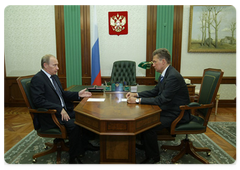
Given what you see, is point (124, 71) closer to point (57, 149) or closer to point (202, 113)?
point (202, 113)

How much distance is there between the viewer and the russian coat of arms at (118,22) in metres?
4.56

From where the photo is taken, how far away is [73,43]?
184 inches

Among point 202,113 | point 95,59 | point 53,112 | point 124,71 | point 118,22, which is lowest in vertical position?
point 202,113

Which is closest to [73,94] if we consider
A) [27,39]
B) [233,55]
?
[27,39]

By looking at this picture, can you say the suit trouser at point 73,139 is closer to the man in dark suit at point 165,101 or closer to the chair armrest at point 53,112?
the chair armrest at point 53,112

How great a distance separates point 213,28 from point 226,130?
2.57 m

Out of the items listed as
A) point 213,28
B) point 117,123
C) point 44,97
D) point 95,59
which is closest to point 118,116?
point 117,123

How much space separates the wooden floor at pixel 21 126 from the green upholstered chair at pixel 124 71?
6.17 feet

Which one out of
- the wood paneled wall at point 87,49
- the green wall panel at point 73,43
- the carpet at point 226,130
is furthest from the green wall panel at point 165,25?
the carpet at point 226,130

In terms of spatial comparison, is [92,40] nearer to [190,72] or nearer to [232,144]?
[190,72]

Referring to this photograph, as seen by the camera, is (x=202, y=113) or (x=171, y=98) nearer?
(x=171, y=98)

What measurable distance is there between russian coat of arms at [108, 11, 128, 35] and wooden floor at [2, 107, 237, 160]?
2853mm

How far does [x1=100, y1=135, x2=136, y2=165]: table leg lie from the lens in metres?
1.89

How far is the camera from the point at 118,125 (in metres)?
1.61
